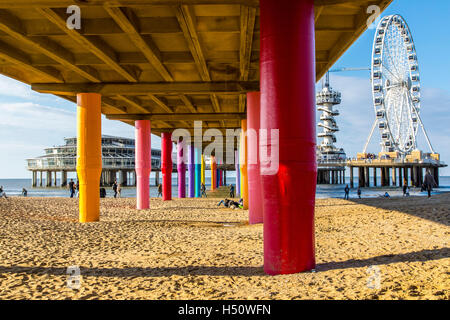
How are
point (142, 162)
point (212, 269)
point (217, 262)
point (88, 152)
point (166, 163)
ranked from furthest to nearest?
point (166, 163), point (142, 162), point (88, 152), point (217, 262), point (212, 269)

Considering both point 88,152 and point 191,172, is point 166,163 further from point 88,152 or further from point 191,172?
point 88,152

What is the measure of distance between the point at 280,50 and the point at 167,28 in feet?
14.7

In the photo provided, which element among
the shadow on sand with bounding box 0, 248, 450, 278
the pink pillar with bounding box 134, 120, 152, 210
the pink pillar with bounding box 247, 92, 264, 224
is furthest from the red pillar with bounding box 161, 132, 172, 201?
the shadow on sand with bounding box 0, 248, 450, 278

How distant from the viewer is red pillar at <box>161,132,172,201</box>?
27.0 metres

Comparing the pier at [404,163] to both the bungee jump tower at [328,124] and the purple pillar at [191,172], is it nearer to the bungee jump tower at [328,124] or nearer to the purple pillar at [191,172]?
the bungee jump tower at [328,124]

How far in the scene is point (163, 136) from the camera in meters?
28.3

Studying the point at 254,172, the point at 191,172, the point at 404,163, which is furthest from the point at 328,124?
the point at 254,172

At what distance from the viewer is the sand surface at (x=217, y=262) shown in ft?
16.5

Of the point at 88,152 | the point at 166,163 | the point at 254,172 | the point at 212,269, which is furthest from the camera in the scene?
the point at 166,163

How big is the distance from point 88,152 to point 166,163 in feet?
44.2

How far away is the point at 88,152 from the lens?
1372 cm

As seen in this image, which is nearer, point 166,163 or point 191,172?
point 166,163

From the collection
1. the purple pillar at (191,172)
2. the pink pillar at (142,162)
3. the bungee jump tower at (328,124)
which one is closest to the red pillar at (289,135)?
the pink pillar at (142,162)
